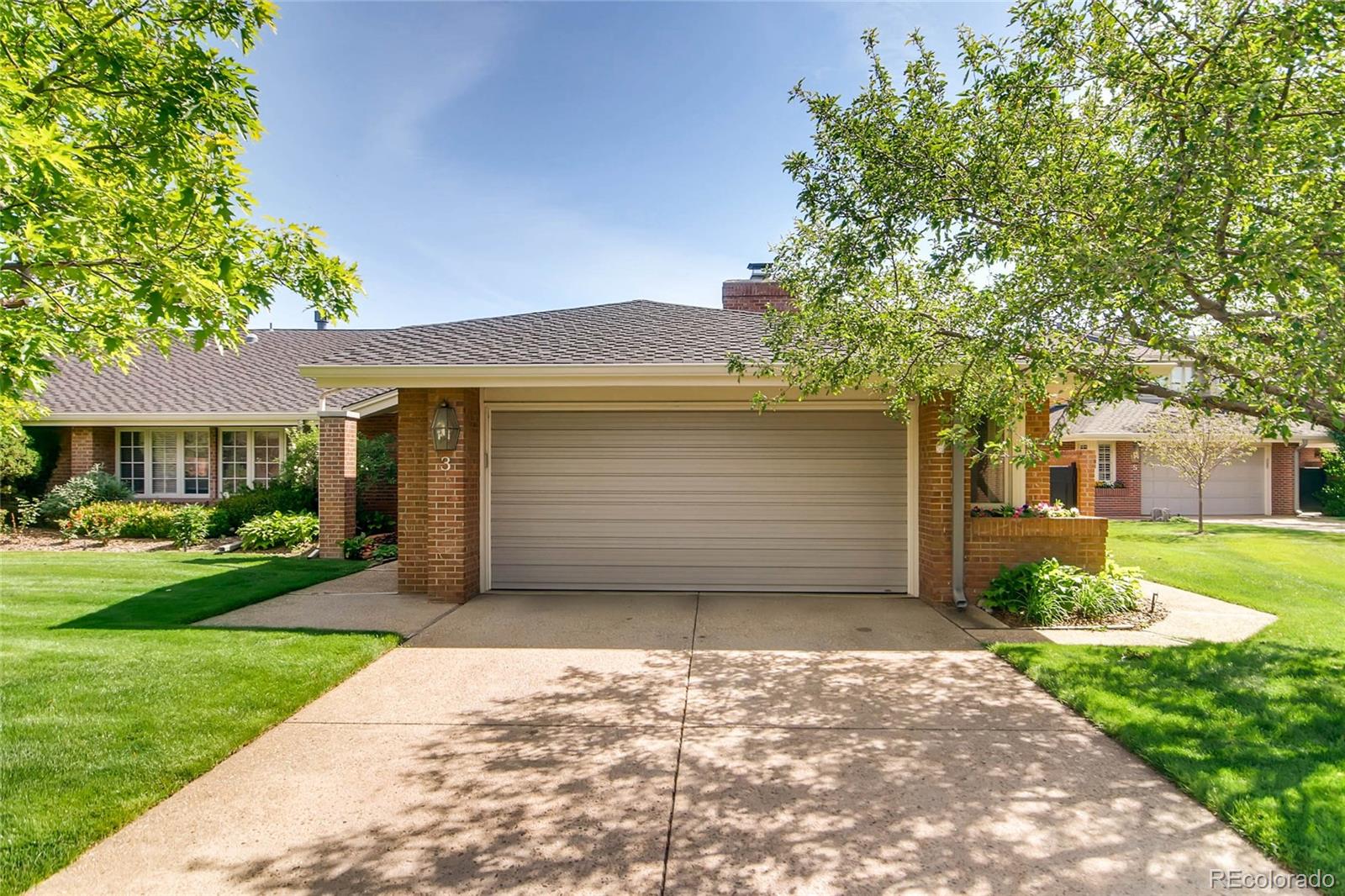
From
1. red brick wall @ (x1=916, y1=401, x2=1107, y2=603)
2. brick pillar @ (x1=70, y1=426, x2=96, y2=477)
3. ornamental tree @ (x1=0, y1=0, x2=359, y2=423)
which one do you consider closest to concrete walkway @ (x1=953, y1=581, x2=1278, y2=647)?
red brick wall @ (x1=916, y1=401, x2=1107, y2=603)

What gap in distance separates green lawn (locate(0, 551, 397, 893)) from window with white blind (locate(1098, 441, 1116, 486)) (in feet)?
66.8

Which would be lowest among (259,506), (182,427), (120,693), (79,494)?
(120,693)

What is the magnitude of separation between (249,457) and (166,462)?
2.02 metres

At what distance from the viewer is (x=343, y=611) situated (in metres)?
7.28

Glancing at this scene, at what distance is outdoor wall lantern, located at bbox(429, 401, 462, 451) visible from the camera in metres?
7.72

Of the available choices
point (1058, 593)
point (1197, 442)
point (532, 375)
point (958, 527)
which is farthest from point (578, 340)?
point (1197, 442)

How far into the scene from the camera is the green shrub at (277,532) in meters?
12.1

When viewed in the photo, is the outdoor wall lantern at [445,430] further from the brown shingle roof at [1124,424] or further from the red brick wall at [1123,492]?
the red brick wall at [1123,492]

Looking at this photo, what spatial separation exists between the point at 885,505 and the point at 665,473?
275cm

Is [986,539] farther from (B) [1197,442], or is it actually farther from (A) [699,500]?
(B) [1197,442]

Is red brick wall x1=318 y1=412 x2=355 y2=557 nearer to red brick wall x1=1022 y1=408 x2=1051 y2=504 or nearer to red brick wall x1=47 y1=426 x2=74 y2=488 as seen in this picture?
red brick wall x1=47 y1=426 x2=74 y2=488

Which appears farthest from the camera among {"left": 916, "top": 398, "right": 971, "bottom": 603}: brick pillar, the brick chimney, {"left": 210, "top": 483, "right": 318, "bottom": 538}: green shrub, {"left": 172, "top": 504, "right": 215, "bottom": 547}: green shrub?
{"left": 210, "top": 483, "right": 318, "bottom": 538}: green shrub

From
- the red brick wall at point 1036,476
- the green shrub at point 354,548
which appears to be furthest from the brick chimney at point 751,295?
the green shrub at point 354,548

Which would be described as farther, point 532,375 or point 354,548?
point 354,548
